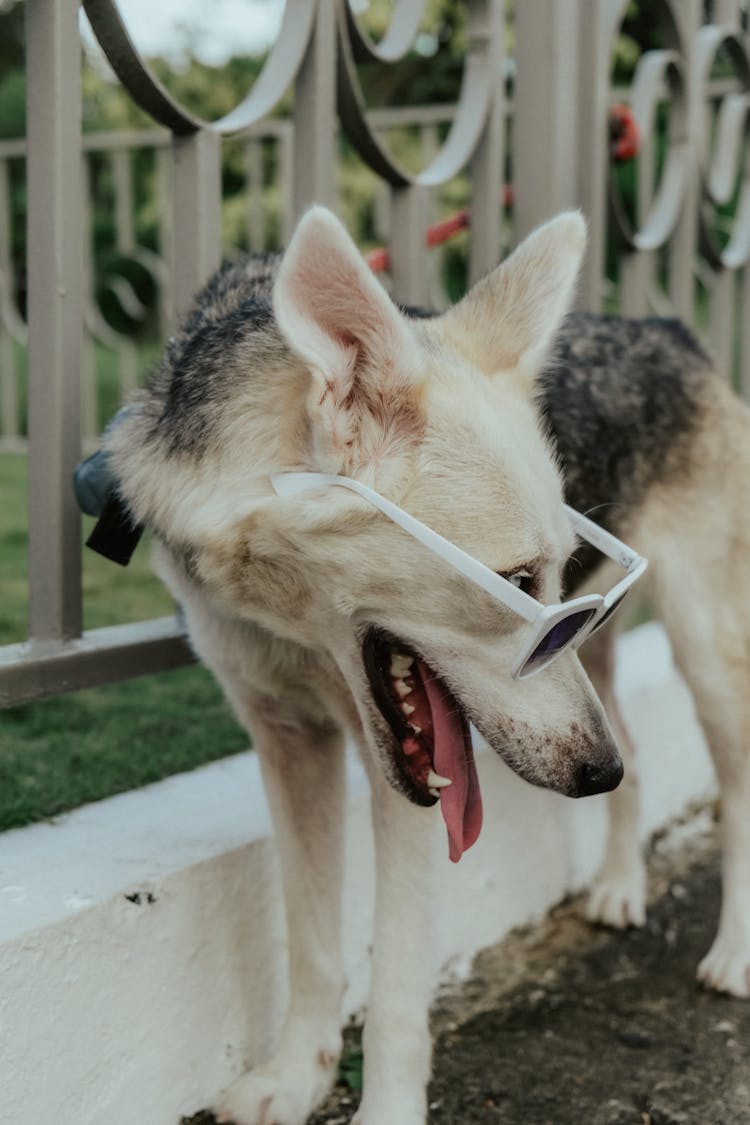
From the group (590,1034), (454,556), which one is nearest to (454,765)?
(454,556)

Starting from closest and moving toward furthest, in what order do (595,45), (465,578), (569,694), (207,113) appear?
(465,578) < (569,694) < (595,45) < (207,113)

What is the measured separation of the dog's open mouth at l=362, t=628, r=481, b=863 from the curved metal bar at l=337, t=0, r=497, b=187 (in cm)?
159

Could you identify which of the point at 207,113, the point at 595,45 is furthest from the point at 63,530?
the point at 207,113

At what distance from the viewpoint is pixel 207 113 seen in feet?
57.7

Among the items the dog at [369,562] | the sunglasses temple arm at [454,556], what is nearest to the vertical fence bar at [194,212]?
the dog at [369,562]

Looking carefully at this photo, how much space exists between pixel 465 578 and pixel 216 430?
0.53 metres

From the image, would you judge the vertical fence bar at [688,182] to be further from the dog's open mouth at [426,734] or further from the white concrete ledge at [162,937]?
the dog's open mouth at [426,734]

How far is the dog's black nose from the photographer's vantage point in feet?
7.12

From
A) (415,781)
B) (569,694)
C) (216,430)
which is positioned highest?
(216,430)

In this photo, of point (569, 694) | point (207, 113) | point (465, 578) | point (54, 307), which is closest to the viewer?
point (465, 578)

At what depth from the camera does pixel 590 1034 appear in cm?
304

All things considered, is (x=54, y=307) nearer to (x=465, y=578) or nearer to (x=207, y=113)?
(x=465, y=578)

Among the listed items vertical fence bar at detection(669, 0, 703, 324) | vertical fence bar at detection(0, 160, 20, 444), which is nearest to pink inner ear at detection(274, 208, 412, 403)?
vertical fence bar at detection(669, 0, 703, 324)

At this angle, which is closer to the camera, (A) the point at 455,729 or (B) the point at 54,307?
(A) the point at 455,729
